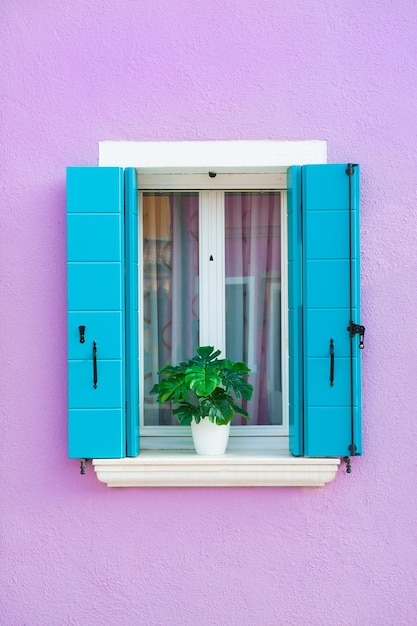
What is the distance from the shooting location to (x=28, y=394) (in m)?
3.91

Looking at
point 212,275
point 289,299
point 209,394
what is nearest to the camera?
point 209,394

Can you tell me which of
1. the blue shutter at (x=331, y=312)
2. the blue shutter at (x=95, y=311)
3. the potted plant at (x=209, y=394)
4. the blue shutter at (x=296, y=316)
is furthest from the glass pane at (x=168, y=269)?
the blue shutter at (x=331, y=312)

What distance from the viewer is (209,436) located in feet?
12.6

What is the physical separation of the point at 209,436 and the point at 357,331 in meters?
0.90

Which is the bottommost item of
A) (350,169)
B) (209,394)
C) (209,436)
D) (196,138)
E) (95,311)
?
(209,436)

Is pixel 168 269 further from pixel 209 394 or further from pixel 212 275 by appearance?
pixel 209 394

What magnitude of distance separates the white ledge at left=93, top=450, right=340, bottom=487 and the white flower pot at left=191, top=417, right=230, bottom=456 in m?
0.05

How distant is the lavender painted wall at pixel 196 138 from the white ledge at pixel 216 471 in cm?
11

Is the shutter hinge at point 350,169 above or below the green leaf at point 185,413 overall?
above

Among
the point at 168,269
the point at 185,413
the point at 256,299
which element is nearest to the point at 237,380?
the point at 185,413

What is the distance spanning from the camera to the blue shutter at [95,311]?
3.76 metres

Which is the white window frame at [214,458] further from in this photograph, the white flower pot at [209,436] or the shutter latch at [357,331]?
the shutter latch at [357,331]

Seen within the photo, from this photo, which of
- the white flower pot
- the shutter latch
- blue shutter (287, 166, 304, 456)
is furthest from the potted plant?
the shutter latch

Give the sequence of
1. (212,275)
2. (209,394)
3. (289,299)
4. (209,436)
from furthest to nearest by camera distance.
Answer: (212,275) < (289,299) < (209,436) < (209,394)
